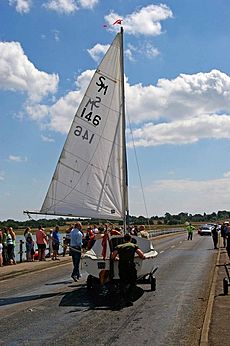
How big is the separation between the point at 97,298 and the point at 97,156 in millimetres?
4495

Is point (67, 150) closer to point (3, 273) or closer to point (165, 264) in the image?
point (3, 273)

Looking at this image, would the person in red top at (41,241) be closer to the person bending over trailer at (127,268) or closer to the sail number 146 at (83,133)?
the sail number 146 at (83,133)

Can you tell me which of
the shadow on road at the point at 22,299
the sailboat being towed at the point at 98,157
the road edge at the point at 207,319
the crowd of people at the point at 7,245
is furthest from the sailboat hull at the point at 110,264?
the crowd of people at the point at 7,245

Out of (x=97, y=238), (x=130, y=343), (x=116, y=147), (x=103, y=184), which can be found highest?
(x=116, y=147)

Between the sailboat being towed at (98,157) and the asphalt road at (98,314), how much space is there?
91.0 inches

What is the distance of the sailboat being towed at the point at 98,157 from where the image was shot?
1688cm

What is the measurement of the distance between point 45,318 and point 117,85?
842 centimetres

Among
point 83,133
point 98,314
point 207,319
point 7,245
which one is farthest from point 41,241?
point 207,319

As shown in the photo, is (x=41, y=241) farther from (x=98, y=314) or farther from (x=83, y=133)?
(x=98, y=314)

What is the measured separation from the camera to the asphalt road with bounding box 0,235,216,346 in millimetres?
9156

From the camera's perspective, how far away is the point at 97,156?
17031mm

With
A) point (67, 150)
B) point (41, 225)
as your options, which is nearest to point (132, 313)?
point (67, 150)

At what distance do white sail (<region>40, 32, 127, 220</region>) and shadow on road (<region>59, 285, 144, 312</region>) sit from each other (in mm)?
2306

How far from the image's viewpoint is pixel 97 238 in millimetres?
16234
